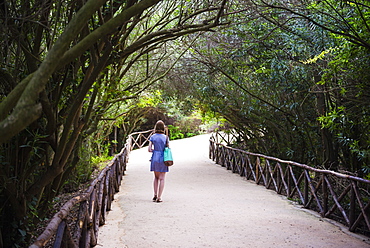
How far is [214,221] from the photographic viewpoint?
20.4 feet

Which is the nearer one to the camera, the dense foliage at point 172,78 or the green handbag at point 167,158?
the dense foliage at point 172,78

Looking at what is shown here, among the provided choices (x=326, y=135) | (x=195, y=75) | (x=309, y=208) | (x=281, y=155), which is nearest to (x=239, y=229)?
(x=309, y=208)

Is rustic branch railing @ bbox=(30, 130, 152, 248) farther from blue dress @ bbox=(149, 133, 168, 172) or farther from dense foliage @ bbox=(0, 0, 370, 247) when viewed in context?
blue dress @ bbox=(149, 133, 168, 172)

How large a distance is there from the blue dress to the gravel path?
0.69m

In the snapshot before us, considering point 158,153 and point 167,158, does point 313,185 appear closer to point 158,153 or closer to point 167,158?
point 167,158

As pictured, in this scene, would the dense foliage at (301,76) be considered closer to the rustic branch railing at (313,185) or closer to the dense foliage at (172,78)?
the dense foliage at (172,78)

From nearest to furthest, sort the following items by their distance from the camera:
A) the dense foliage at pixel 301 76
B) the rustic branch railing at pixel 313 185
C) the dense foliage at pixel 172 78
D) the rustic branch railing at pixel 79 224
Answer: the rustic branch railing at pixel 79 224 → the dense foliage at pixel 172 78 → the rustic branch railing at pixel 313 185 → the dense foliage at pixel 301 76

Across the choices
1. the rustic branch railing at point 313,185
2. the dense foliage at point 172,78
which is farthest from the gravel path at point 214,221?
the dense foliage at point 172,78

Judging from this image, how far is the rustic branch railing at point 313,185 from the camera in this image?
239 inches

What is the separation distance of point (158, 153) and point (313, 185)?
2998 millimetres

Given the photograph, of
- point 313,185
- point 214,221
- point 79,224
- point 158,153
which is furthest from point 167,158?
point 79,224

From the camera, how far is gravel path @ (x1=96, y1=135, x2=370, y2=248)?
5.09m

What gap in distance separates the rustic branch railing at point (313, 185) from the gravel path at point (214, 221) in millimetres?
278

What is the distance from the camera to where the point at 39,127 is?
4.69 metres
